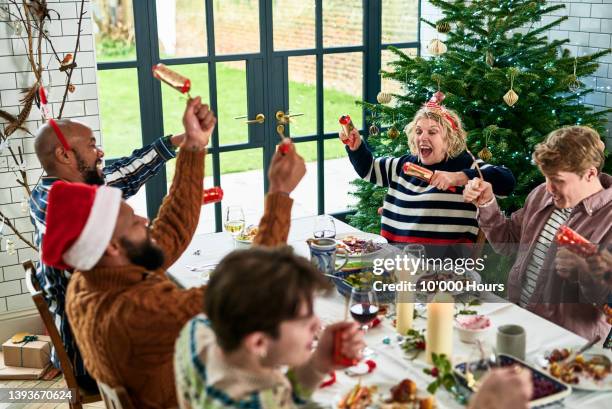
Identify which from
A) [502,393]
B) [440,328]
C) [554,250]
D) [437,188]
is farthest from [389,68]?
[502,393]

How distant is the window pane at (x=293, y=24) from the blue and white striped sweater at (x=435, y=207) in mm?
1570

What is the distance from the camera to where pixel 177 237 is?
2.39 m

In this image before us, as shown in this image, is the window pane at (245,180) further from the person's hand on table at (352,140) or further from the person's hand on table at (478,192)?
the person's hand on table at (478,192)

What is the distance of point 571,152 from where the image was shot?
2580mm

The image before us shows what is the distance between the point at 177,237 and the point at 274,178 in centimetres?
57

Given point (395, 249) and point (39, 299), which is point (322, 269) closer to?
point (395, 249)

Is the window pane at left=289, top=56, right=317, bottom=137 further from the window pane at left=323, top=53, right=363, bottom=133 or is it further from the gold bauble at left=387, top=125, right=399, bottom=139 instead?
the gold bauble at left=387, top=125, right=399, bottom=139

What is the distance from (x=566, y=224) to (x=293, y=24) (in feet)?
7.90

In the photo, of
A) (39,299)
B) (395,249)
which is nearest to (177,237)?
(39,299)

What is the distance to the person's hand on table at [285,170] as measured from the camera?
193 centimetres

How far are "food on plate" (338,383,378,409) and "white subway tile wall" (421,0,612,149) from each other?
264 centimetres

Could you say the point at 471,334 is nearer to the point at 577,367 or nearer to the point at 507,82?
the point at 577,367

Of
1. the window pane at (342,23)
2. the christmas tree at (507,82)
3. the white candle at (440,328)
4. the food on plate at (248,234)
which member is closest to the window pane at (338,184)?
the window pane at (342,23)

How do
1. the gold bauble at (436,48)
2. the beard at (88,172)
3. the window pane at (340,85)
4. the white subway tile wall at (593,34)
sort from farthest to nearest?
the window pane at (340,85), the white subway tile wall at (593,34), the gold bauble at (436,48), the beard at (88,172)
